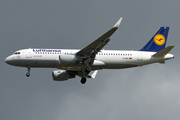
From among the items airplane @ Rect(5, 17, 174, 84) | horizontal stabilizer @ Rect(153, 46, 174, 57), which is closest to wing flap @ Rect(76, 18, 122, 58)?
airplane @ Rect(5, 17, 174, 84)

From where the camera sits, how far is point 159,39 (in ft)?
203

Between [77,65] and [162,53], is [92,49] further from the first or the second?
[162,53]

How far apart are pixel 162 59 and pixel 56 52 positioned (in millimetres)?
15923

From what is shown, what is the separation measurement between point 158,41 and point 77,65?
14325 mm

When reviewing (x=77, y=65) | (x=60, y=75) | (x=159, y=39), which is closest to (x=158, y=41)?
(x=159, y=39)

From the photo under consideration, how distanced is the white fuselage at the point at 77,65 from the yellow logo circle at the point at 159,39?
326cm

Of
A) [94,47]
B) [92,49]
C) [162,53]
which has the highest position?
[94,47]

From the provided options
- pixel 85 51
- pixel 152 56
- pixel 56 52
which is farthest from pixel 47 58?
pixel 152 56

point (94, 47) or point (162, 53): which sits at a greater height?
point (94, 47)

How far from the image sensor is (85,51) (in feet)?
182

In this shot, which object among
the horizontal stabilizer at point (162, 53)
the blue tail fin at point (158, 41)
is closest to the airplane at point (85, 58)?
the horizontal stabilizer at point (162, 53)

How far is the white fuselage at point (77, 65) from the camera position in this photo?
56.1 metres

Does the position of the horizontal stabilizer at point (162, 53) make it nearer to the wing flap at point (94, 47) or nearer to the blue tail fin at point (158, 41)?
the blue tail fin at point (158, 41)

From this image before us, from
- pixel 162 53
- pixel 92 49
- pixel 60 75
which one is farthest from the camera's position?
pixel 60 75
